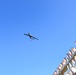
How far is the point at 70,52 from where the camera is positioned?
39.6 meters

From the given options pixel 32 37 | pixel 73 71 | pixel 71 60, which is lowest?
pixel 73 71

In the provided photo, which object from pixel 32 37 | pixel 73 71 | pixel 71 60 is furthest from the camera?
pixel 32 37

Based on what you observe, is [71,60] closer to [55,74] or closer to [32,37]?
[55,74]

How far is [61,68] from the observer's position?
42.2 metres

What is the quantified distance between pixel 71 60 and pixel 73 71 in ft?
15.1

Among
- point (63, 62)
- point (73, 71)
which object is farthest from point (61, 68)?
point (73, 71)

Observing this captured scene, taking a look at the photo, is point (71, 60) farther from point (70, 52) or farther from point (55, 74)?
point (55, 74)

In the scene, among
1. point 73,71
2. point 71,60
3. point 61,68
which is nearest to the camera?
point 73,71

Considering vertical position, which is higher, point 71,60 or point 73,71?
point 71,60

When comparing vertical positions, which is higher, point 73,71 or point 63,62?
point 63,62

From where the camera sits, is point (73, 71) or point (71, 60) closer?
point (73, 71)

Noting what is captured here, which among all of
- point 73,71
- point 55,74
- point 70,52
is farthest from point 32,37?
point 73,71

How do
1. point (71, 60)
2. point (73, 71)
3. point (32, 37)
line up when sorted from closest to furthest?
point (73, 71), point (71, 60), point (32, 37)

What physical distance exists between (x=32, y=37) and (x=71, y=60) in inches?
526
